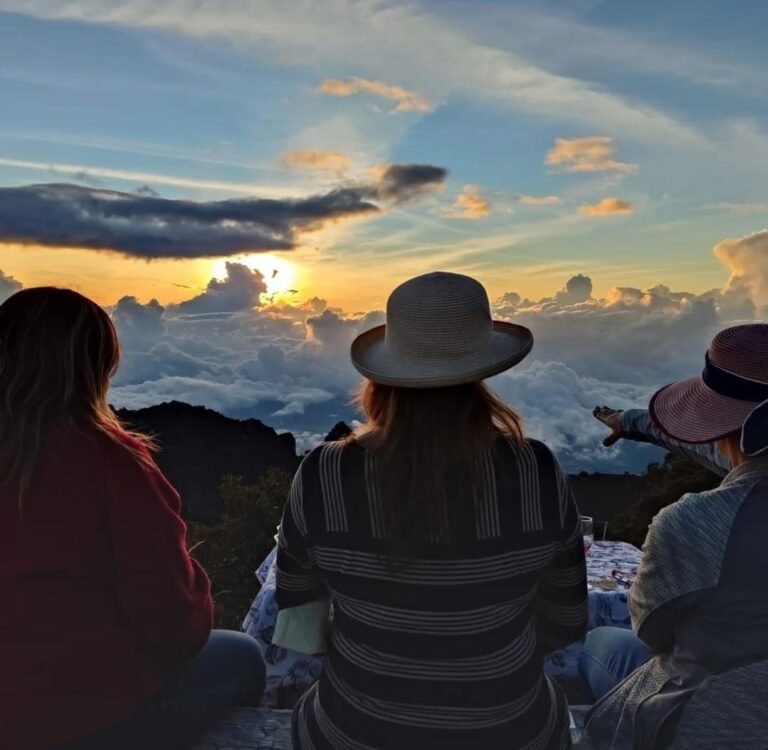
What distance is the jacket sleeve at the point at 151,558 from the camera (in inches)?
81.7

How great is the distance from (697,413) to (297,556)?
3.83 ft

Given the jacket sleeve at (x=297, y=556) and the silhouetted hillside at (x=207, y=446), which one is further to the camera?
the silhouetted hillside at (x=207, y=446)

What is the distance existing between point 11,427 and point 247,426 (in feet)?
22.9

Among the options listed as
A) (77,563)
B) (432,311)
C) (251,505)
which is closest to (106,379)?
(77,563)

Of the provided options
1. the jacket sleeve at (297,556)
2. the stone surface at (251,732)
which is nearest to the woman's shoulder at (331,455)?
the jacket sleeve at (297,556)

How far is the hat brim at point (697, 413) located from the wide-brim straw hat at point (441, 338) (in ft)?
1.70

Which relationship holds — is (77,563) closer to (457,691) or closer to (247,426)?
(457,691)

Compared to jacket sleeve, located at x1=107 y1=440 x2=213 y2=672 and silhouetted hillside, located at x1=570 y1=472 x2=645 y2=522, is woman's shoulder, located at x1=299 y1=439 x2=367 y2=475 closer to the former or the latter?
jacket sleeve, located at x1=107 y1=440 x2=213 y2=672

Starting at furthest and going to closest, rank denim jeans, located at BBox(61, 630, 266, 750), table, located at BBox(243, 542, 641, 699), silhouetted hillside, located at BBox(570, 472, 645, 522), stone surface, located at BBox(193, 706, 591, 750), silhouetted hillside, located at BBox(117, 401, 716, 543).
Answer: silhouetted hillside, located at BBox(570, 472, 645, 522) → silhouetted hillside, located at BBox(117, 401, 716, 543) → table, located at BBox(243, 542, 641, 699) → stone surface, located at BBox(193, 706, 591, 750) → denim jeans, located at BBox(61, 630, 266, 750)

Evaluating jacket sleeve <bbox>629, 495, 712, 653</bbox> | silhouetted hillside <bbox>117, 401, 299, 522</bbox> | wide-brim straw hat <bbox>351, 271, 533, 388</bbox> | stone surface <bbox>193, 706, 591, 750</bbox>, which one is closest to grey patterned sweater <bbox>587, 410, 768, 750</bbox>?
jacket sleeve <bbox>629, 495, 712, 653</bbox>

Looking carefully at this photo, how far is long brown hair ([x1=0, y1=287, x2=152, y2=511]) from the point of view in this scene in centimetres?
207

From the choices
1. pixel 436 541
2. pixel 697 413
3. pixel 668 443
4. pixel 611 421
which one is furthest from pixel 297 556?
pixel 611 421

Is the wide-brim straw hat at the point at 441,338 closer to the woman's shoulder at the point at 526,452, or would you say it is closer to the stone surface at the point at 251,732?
the woman's shoulder at the point at 526,452

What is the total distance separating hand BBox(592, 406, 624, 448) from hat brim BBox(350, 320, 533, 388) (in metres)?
1.03
